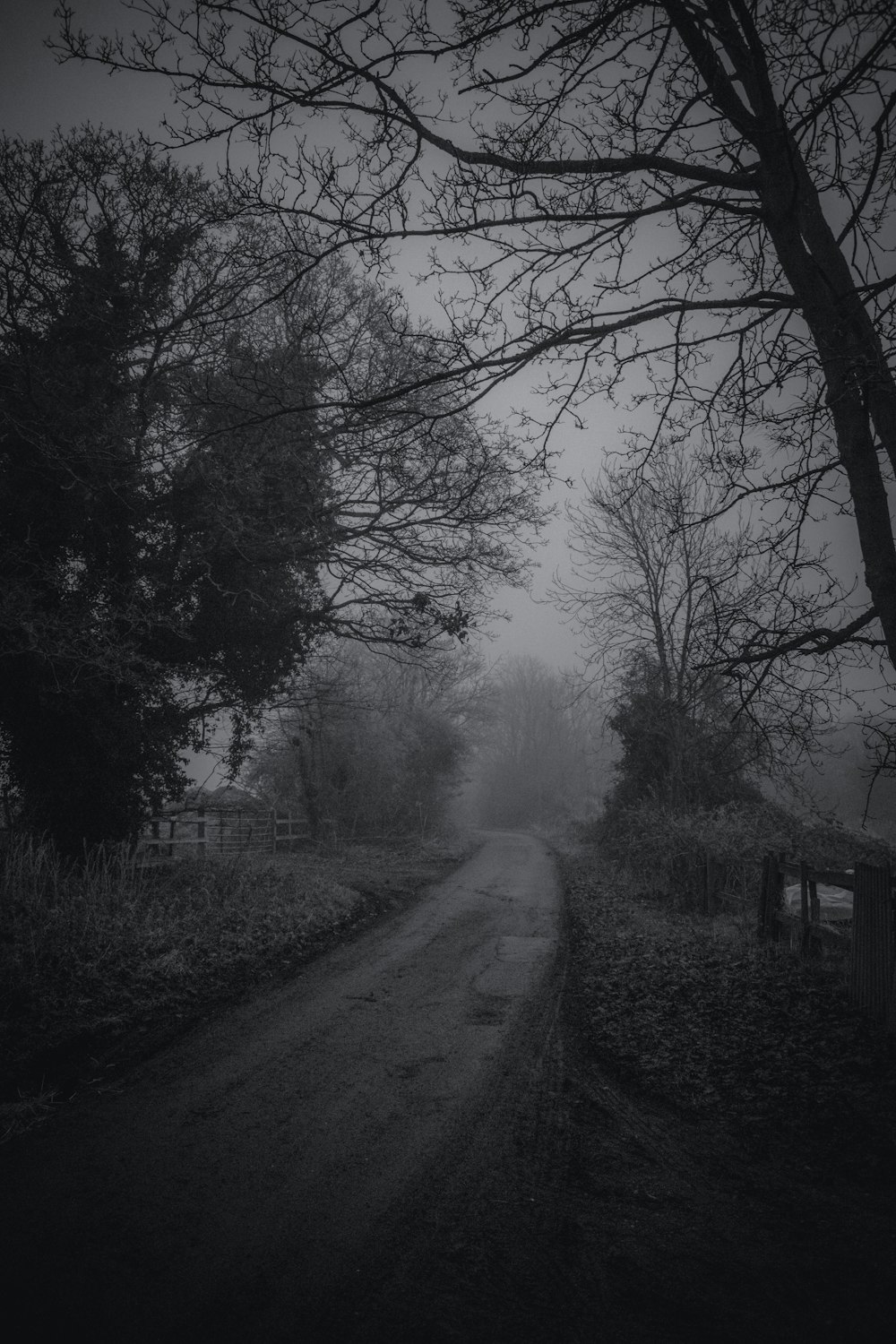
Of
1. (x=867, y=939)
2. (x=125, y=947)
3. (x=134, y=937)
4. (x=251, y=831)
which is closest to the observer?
(x=867, y=939)

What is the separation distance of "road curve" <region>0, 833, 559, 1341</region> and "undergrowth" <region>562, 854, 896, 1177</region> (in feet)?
3.60

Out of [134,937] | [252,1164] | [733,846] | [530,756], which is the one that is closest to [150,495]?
[134,937]

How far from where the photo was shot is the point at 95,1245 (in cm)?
272

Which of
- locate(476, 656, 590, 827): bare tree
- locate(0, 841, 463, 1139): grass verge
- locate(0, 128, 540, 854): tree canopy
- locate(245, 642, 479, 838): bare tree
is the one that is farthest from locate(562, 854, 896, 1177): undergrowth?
locate(476, 656, 590, 827): bare tree

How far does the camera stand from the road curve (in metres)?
2.46

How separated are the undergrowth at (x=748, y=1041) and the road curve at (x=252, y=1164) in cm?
110

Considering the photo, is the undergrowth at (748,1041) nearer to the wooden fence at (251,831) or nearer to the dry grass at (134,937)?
the dry grass at (134,937)

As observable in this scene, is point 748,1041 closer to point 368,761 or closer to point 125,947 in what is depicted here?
point 125,947

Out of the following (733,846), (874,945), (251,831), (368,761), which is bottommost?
(251,831)

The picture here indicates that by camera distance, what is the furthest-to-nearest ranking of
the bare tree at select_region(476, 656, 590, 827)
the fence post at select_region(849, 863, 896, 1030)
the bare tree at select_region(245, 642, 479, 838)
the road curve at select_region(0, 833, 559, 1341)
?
the bare tree at select_region(476, 656, 590, 827)
the bare tree at select_region(245, 642, 479, 838)
the fence post at select_region(849, 863, 896, 1030)
the road curve at select_region(0, 833, 559, 1341)

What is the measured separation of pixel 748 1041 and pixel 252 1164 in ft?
13.0

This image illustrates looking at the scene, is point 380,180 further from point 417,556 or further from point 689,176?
point 417,556

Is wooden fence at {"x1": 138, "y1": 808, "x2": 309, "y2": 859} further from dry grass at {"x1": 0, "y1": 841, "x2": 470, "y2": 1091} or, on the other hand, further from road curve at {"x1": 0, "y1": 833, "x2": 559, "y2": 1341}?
road curve at {"x1": 0, "y1": 833, "x2": 559, "y2": 1341}

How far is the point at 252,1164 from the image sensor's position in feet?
11.1
